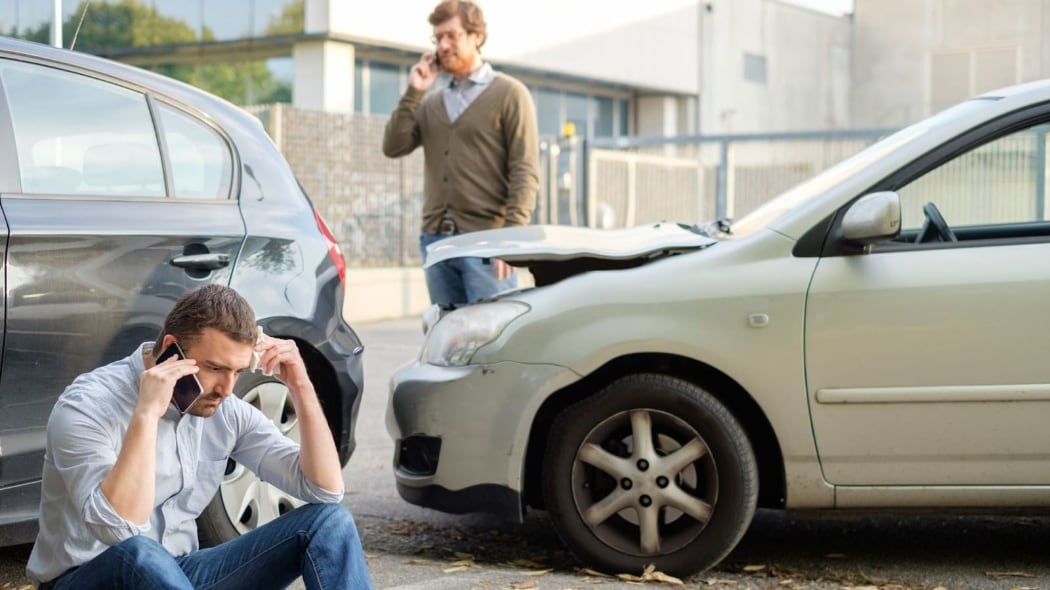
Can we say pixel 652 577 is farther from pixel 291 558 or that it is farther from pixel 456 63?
pixel 456 63

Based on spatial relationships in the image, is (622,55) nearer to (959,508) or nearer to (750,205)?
(750,205)

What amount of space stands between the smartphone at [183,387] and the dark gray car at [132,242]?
1.04m

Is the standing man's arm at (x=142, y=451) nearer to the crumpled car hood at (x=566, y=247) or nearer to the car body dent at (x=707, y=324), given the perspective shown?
the car body dent at (x=707, y=324)

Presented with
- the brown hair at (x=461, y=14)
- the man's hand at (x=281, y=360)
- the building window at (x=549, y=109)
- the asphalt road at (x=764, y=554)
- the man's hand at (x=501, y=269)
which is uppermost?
the building window at (x=549, y=109)

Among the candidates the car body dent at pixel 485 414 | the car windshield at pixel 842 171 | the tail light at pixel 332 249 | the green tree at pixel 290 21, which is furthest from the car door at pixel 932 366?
the green tree at pixel 290 21

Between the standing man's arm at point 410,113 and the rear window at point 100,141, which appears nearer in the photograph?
the rear window at point 100,141

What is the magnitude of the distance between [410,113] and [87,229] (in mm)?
2368

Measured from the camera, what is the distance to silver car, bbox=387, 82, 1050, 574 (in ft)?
15.0

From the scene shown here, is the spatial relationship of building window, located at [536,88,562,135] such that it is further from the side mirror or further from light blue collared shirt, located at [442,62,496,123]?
the side mirror

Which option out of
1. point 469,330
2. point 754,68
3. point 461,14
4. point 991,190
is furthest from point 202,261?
point 754,68

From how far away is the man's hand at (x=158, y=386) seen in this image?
3.03 m

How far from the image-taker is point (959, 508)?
15.3 feet

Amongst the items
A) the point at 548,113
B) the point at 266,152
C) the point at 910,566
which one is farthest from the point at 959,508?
the point at 548,113

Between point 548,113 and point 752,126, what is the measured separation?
678cm
